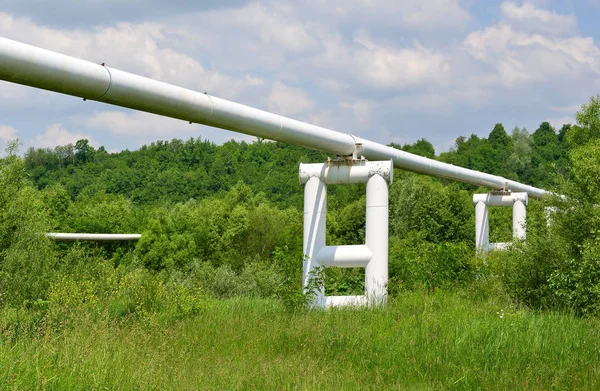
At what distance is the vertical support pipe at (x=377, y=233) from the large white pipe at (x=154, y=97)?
0.91 meters

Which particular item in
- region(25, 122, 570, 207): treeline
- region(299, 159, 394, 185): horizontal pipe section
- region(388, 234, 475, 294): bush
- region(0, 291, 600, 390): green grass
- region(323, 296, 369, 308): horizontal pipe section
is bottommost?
region(0, 291, 600, 390): green grass

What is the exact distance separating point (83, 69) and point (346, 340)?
4.66 metres

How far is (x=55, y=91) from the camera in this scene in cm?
845

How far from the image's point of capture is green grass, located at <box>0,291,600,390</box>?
6.68 metres

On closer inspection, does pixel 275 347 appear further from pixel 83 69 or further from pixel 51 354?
pixel 83 69

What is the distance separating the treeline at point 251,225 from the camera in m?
12.1

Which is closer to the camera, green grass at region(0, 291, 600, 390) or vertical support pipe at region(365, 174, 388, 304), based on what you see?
green grass at region(0, 291, 600, 390)

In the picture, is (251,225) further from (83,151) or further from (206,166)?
(83,151)

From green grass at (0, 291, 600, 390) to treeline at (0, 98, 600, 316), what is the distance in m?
1.37

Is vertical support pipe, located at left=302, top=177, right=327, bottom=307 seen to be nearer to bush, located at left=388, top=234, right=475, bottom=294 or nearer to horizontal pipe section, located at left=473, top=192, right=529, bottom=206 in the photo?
bush, located at left=388, top=234, right=475, bottom=294

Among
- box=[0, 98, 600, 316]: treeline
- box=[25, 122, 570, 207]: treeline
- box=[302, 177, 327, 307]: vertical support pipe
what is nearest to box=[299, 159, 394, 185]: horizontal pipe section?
box=[302, 177, 327, 307]: vertical support pipe

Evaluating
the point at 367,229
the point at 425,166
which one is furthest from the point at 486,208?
the point at 367,229

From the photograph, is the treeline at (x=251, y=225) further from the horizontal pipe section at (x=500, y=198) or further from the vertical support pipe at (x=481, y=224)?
the horizontal pipe section at (x=500, y=198)

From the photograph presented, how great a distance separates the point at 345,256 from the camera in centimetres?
1296
